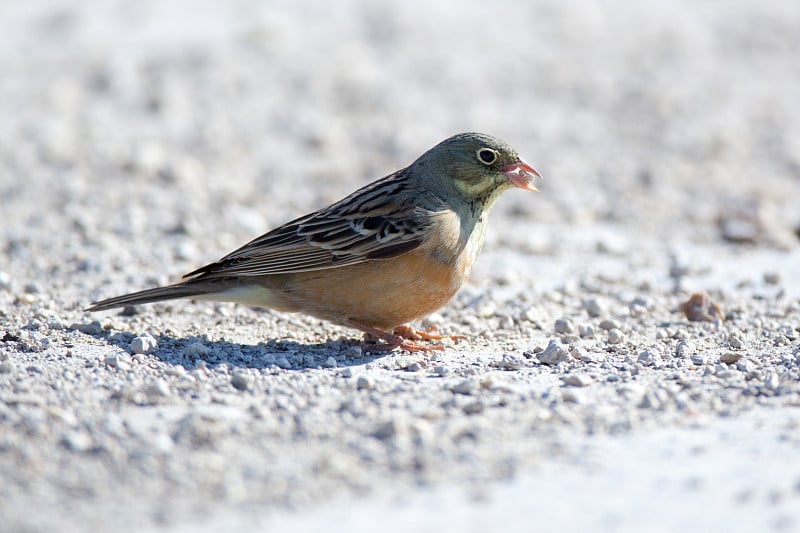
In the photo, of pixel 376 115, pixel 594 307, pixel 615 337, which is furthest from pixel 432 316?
pixel 376 115

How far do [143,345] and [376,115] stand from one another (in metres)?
7.50

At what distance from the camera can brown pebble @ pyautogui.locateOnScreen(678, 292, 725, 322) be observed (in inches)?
330

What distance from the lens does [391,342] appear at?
24.9ft

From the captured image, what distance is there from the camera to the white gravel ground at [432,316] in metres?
4.96

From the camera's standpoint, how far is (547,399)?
610 centimetres

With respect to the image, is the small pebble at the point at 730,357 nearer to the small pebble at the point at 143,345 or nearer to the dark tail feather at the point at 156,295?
the dark tail feather at the point at 156,295

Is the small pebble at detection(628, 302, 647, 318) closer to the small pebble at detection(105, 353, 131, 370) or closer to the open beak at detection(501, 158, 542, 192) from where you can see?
the open beak at detection(501, 158, 542, 192)

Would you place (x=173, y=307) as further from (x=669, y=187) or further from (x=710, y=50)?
(x=710, y=50)

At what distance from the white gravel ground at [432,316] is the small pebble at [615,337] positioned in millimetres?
108

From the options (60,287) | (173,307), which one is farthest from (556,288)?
(60,287)

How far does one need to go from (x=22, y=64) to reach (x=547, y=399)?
1065 centimetres

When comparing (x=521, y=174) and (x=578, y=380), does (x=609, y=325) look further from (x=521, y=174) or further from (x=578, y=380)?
(x=578, y=380)

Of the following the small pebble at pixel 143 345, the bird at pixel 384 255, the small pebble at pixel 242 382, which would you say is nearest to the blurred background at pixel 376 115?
the bird at pixel 384 255

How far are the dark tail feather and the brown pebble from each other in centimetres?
364
